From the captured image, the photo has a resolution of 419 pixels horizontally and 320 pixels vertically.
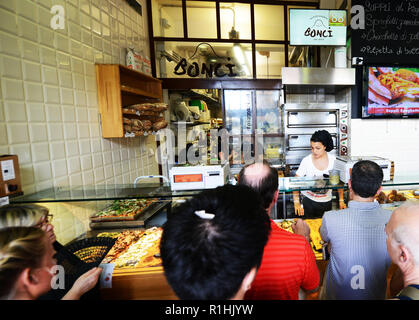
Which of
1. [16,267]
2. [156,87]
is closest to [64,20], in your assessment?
[156,87]

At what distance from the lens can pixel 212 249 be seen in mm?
573

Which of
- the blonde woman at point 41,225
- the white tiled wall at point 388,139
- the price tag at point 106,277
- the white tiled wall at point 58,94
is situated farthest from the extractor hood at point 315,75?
the blonde woman at point 41,225

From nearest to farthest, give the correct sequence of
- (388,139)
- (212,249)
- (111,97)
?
(212,249)
(111,97)
(388,139)

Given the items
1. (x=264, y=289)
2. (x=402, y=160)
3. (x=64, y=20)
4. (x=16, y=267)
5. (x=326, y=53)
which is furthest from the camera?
(x=326, y=53)

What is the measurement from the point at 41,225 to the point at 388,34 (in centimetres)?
465

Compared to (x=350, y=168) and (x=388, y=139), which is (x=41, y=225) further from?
(x=388, y=139)

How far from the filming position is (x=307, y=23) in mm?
3328

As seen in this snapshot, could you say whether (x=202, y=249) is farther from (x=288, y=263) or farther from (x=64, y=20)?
(x=64, y=20)

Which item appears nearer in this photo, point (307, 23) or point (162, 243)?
point (162, 243)

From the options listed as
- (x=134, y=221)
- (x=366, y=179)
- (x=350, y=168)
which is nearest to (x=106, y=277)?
(x=134, y=221)

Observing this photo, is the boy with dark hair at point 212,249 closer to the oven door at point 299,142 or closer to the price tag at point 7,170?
the price tag at point 7,170

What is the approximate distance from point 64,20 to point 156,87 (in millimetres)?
1563

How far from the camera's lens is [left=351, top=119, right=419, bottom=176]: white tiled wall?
12.3ft

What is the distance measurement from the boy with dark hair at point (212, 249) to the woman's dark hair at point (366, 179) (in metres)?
1.02
